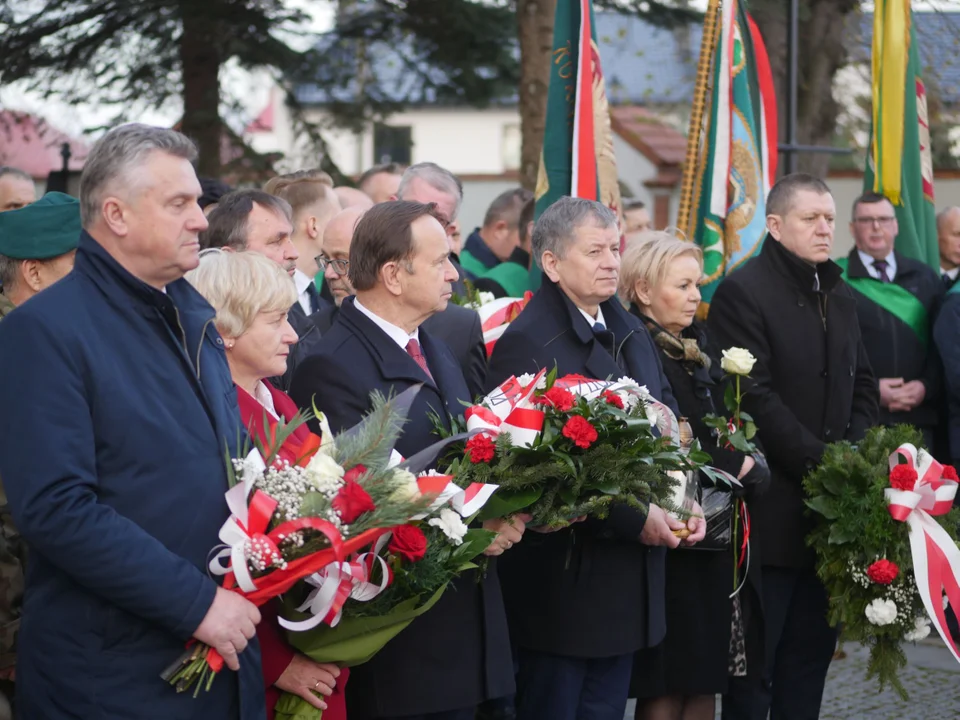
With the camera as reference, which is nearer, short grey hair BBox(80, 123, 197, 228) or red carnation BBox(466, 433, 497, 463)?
short grey hair BBox(80, 123, 197, 228)

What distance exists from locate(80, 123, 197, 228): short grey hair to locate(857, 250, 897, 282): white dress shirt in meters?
5.42

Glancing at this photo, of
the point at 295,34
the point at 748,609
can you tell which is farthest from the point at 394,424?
the point at 295,34

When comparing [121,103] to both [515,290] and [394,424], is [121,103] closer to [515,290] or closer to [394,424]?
[515,290]

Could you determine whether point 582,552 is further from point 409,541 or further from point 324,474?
point 324,474

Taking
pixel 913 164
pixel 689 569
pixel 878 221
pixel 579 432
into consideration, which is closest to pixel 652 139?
pixel 913 164

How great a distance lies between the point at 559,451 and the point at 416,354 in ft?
1.87

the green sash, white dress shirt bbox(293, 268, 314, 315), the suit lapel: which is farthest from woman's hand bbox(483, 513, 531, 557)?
the green sash

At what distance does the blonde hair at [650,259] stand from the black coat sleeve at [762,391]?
494mm

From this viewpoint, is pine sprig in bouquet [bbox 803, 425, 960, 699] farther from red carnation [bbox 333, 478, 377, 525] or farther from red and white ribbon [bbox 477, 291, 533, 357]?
red carnation [bbox 333, 478, 377, 525]

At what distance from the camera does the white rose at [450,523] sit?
3516mm

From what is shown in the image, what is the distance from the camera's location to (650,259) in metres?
5.46

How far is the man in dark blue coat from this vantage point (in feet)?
9.12

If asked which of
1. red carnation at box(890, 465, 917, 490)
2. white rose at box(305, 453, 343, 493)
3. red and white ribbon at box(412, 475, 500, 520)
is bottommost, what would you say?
red carnation at box(890, 465, 917, 490)

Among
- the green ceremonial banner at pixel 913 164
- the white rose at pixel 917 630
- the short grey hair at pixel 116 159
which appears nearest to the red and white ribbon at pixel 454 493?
the short grey hair at pixel 116 159
